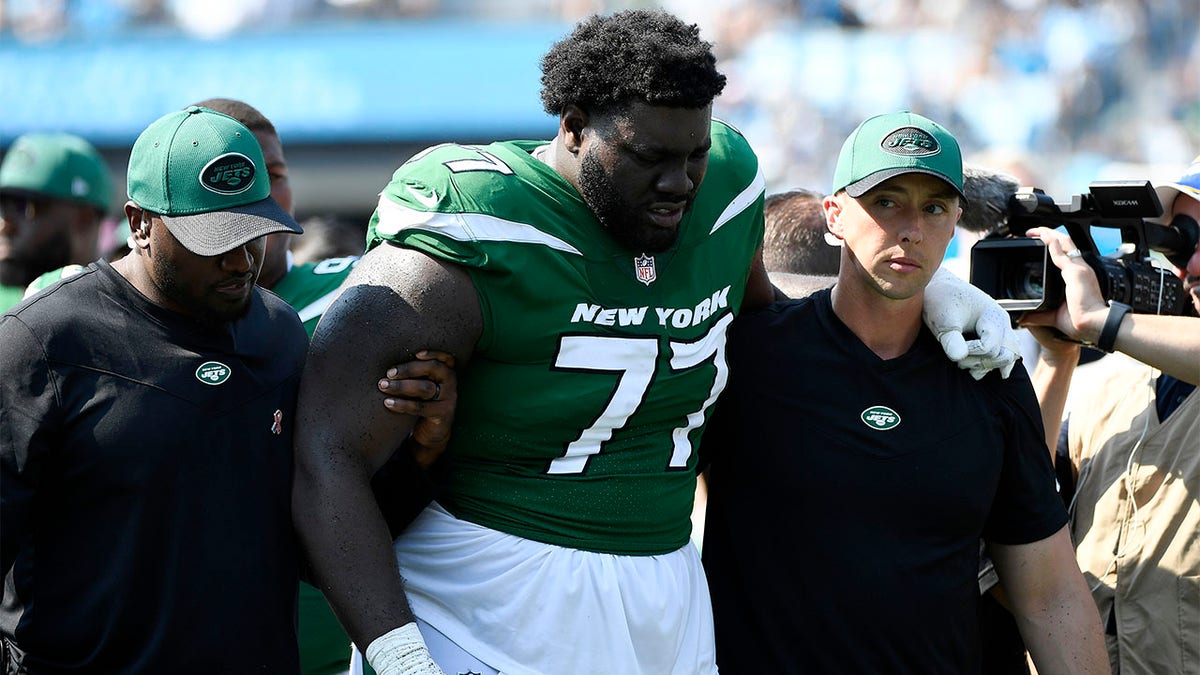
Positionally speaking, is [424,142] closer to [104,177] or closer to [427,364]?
[104,177]

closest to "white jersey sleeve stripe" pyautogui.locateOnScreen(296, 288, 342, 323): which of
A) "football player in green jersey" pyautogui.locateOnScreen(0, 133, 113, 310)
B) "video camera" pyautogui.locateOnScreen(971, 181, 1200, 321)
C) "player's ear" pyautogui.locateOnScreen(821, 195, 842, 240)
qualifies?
"player's ear" pyautogui.locateOnScreen(821, 195, 842, 240)

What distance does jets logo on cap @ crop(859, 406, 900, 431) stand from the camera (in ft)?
9.77

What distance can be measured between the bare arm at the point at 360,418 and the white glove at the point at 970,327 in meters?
1.11

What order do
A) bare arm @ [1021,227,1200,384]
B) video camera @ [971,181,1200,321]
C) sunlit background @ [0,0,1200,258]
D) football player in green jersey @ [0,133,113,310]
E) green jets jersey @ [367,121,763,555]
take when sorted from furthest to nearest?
sunlit background @ [0,0,1200,258] < football player in green jersey @ [0,133,113,310] < video camera @ [971,181,1200,321] < bare arm @ [1021,227,1200,384] < green jets jersey @ [367,121,763,555]

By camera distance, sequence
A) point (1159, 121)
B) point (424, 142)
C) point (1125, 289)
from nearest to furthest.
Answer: point (1125, 289) → point (1159, 121) → point (424, 142)

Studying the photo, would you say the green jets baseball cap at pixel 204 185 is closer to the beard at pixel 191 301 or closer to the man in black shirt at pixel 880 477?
the beard at pixel 191 301

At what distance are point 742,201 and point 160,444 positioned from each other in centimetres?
128

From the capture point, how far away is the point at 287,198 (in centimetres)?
384

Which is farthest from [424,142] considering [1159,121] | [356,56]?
[1159,121]

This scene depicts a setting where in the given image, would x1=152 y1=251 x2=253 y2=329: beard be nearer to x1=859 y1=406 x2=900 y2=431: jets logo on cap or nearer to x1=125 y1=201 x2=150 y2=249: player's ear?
x1=125 y1=201 x2=150 y2=249: player's ear

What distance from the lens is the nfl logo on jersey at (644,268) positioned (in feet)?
8.74

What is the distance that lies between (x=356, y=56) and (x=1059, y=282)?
9.31m

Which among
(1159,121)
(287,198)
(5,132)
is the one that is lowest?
(5,132)

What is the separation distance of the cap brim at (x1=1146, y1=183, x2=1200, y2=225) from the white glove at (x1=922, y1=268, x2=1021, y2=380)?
34.9 inches
